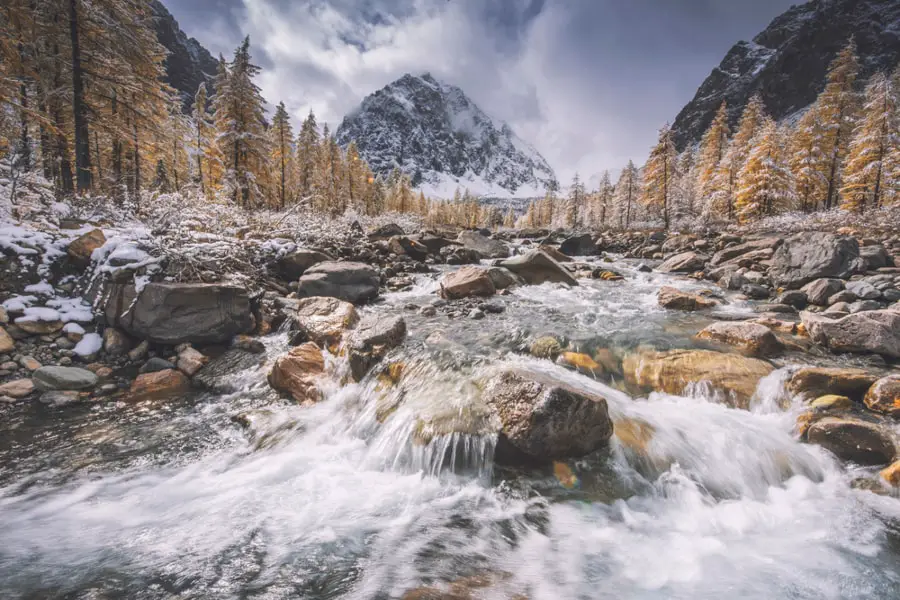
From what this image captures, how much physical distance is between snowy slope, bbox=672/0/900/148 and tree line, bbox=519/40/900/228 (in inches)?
3750

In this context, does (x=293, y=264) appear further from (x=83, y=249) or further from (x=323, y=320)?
(x=83, y=249)

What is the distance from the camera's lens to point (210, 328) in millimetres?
7035

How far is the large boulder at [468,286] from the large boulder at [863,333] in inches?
298

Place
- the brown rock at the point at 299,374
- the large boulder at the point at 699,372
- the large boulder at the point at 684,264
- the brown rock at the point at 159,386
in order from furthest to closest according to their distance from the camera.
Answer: the large boulder at the point at 684,264, the brown rock at the point at 299,374, the brown rock at the point at 159,386, the large boulder at the point at 699,372

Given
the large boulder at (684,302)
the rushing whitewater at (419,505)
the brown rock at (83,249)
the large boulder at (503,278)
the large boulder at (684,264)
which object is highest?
the large boulder at (684,264)

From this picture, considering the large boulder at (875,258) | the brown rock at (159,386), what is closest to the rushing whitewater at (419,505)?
the brown rock at (159,386)

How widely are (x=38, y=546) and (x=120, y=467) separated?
3.93ft

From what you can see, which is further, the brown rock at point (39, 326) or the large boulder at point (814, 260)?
the large boulder at point (814, 260)

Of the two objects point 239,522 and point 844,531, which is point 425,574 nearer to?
point 239,522

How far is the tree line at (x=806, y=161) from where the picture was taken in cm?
2673

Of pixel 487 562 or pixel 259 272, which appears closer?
pixel 487 562

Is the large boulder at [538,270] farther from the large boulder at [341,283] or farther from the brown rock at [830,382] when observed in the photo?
the brown rock at [830,382]

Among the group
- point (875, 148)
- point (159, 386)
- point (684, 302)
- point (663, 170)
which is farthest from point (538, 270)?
point (663, 170)

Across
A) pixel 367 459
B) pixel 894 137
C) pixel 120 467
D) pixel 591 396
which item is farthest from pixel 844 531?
pixel 894 137
